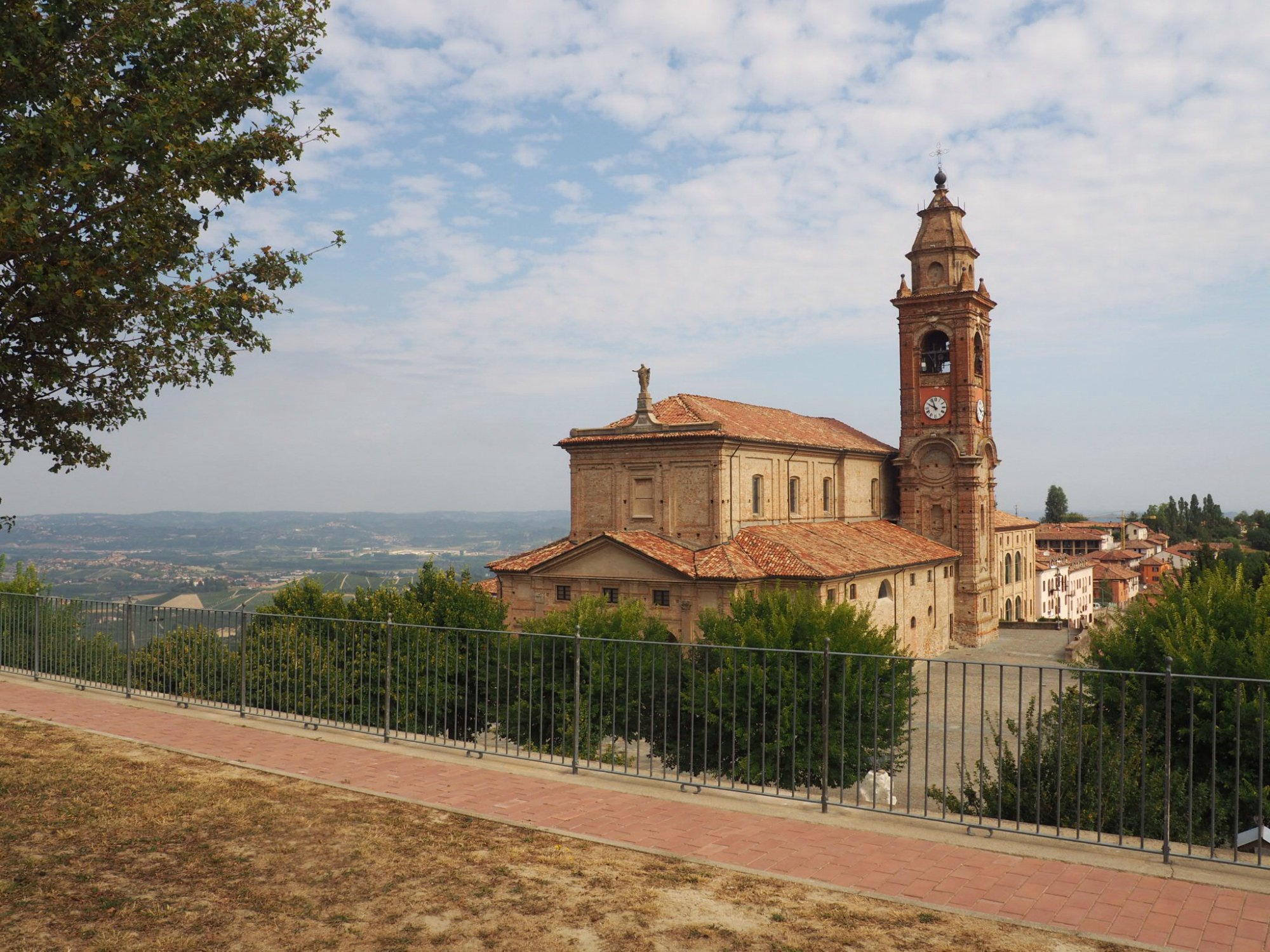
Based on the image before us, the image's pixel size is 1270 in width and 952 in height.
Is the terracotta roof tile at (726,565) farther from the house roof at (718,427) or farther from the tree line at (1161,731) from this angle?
the tree line at (1161,731)

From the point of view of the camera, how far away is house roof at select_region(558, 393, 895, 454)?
123 feet

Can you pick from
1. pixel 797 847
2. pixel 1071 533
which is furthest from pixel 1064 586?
pixel 797 847

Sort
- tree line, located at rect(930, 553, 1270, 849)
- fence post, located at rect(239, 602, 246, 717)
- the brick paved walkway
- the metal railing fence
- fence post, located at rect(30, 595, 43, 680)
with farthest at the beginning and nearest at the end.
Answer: fence post, located at rect(30, 595, 43, 680)
fence post, located at rect(239, 602, 246, 717)
tree line, located at rect(930, 553, 1270, 849)
the metal railing fence
the brick paved walkway

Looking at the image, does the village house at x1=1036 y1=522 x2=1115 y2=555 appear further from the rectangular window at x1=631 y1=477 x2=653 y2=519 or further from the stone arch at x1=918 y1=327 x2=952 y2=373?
the rectangular window at x1=631 y1=477 x2=653 y2=519

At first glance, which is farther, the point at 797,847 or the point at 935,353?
the point at 935,353

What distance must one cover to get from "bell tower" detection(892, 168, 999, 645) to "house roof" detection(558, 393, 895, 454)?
409 centimetres

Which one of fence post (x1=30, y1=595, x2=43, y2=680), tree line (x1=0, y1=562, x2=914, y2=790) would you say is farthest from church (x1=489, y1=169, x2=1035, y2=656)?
fence post (x1=30, y1=595, x2=43, y2=680)

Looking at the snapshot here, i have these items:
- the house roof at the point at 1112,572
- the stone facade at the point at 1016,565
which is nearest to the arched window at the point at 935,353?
the stone facade at the point at 1016,565

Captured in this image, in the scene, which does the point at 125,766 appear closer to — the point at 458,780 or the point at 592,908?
the point at 458,780

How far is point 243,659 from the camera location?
1320 centimetres

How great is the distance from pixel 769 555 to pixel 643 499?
588 centimetres

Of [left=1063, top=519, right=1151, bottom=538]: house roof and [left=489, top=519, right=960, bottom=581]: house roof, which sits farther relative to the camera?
[left=1063, top=519, right=1151, bottom=538]: house roof

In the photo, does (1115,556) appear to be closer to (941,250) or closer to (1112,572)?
(1112,572)

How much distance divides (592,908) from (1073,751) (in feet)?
30.0
